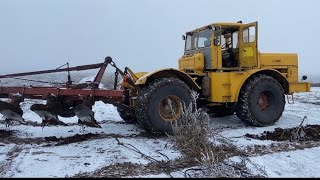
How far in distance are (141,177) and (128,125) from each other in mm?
4825

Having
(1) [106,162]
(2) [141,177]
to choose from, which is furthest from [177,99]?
(2) [141,177]

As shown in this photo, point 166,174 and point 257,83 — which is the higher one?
point 257,83

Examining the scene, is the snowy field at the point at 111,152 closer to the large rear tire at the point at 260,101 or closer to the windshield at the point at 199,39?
the large rear tire at the point at 260,101

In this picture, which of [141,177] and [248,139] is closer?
[141,177]

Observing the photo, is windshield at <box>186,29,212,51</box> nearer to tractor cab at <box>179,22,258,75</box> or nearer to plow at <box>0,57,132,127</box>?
tractor cab at <box>179,22,258,75</box>

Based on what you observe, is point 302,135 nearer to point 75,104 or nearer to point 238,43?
point 238,43

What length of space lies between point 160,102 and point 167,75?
30.2 inches

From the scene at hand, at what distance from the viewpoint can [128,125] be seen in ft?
32.7

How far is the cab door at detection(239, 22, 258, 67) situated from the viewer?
10086 mm

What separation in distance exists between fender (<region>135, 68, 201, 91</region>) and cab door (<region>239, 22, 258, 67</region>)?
1764 mm

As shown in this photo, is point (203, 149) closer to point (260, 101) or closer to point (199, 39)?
point (260, 101)

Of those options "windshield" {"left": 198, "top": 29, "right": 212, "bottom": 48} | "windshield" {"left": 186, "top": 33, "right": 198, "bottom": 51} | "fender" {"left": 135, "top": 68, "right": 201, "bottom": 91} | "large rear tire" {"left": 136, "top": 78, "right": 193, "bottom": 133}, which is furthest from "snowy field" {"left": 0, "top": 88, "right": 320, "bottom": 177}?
"windshield" {"left": 186, "top": 33, "right": 198, "bottom": 51}

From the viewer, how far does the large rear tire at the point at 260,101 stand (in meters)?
9.64

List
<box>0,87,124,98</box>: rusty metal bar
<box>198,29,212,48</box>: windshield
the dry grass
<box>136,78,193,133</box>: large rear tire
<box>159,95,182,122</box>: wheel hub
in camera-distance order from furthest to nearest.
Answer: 1. <box>198,29,212,48</box>: windshield
2. <box>159,95,182,122</box>: wheel hub
3. <box>136,78,193,133</box>: large rear tire
4. <box>0,87,124,98</box>: rusty metal bar
5. the dry grass
